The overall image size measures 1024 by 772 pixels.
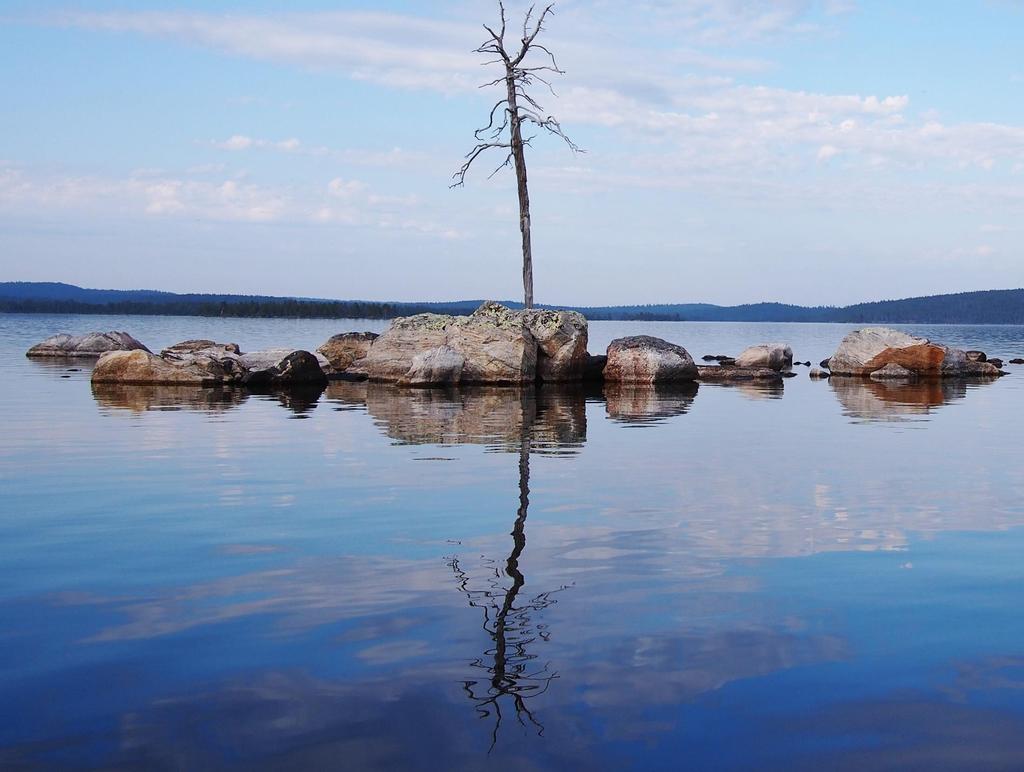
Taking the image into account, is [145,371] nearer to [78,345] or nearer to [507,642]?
[78,345]

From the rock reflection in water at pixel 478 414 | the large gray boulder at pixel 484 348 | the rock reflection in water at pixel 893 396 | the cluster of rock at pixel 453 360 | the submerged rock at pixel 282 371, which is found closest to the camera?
the rock reflection in water at pixel 478 414

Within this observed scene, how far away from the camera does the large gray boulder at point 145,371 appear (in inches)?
1016

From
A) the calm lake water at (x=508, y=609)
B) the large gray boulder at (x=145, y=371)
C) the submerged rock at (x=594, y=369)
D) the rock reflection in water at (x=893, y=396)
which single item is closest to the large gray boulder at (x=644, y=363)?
the submerged rock at (x=594, y=369)

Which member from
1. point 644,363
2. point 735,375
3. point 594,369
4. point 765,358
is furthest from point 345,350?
point 765,358

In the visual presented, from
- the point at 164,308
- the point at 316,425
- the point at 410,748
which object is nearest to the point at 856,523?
the point at 410,748

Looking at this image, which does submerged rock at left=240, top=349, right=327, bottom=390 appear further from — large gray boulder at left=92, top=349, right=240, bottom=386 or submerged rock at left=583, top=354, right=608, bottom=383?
submerged rock at left=583, top=354, right=608, bottom=383

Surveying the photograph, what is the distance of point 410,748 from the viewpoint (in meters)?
3.92

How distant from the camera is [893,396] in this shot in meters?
24.4

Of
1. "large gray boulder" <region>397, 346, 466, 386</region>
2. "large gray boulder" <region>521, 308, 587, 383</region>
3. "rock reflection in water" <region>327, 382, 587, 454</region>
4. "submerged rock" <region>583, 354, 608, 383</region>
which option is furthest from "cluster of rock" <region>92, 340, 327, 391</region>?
"submerged rock" <region>583, 354, 608, 383</region>

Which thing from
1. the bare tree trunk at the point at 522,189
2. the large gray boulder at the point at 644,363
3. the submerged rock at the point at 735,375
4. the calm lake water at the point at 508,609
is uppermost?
the bare tree trunk at the point at 522,189

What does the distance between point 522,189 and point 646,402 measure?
12118 mm

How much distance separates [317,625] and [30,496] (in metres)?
5.43

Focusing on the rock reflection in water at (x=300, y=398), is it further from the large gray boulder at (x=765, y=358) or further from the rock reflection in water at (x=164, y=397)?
the large gray boulder at (x=765, y=358)

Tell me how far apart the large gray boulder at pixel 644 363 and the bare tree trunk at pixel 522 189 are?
4.25 meters
